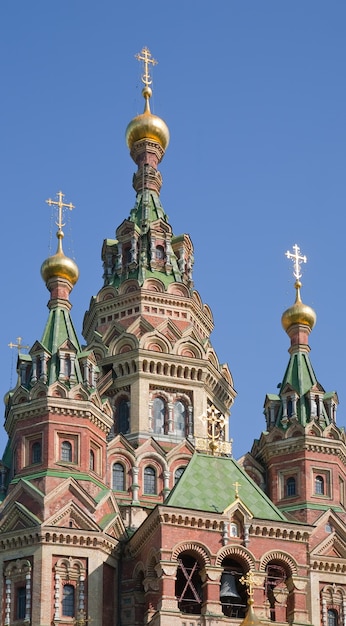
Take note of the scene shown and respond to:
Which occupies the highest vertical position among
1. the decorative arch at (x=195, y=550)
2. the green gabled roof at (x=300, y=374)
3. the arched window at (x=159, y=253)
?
the arched window at (x=159, y=253)

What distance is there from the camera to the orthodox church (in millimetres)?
46531

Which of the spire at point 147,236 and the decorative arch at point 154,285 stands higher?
the spire at point 147,236

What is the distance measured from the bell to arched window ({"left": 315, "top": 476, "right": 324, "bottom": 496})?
6.64 metres

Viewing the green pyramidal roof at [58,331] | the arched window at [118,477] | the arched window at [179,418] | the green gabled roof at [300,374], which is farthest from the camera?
the green gabled roof at [300,374]

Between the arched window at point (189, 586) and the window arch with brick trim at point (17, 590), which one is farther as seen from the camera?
the window arch with brick trim at point (17, 590)

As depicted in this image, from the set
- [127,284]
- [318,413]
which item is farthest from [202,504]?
[127,284]

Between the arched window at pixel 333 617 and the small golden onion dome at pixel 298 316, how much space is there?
34.9 ft

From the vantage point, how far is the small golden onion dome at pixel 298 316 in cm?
5609

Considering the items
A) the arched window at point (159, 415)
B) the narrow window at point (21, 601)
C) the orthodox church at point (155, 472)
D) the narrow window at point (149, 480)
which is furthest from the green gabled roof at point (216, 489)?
the narrow window at point (21, 601)

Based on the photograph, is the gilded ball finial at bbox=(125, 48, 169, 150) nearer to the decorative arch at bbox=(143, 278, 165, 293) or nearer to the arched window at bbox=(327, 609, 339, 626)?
the decorative arch at bbox=(143, 278, 165, 293)

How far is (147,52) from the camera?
2514 inches

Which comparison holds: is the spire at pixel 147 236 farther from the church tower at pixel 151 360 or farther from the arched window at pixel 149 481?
the arched window at pixel 149 481

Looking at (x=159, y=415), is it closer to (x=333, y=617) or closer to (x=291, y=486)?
(x=291, y=486)

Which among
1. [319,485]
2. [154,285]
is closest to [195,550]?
[319,485]
